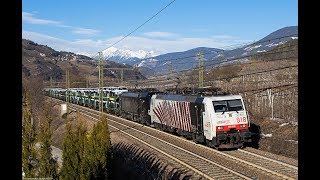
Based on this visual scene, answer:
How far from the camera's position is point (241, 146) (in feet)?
70.5

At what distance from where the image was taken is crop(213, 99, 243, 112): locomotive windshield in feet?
69.4

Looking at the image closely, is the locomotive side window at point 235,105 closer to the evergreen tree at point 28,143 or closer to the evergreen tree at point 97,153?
the evergreen tree at point 97,153

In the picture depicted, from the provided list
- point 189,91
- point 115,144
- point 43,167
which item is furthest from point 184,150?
point 115,144

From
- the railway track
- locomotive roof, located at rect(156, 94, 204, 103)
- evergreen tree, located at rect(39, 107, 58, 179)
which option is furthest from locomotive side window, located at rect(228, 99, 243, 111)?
evergreen tree, located at rect(39, 107, 58, 179)

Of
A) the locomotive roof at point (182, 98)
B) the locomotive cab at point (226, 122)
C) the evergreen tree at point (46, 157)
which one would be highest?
the locomotive roof at point (182, 98)

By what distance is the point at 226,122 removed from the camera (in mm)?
20984

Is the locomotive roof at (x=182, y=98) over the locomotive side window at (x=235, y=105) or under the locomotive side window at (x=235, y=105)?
over

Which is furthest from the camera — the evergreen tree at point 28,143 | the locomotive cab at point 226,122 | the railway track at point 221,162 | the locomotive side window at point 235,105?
the evergreen tree at point 28,143

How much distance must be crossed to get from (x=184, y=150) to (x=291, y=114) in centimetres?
1217

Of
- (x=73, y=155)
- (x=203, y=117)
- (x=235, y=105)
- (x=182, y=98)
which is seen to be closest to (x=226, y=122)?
(x=235, y=105)

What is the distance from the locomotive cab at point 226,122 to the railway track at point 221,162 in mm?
589

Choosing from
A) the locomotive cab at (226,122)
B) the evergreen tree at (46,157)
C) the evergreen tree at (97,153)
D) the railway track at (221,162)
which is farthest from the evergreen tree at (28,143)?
the locomotive cab at (226,122)

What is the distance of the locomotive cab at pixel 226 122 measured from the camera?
20.8 m
